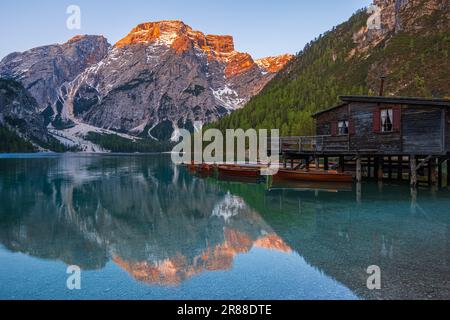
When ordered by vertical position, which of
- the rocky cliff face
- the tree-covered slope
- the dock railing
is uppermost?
the rocky cliff face

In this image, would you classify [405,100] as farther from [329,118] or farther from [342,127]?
[329,118]

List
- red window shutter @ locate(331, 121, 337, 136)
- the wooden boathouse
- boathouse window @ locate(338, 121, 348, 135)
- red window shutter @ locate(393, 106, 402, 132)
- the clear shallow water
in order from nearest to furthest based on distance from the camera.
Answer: the clear shallow water < the wooden boathouse < red window shutter @ locate(393, 106, 402, 132) < boathouse window @ locate(338, 121, 348, 135) < red window shutter @ locate(331, 121, 337, 136)

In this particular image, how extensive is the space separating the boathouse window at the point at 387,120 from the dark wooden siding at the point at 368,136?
465 mm

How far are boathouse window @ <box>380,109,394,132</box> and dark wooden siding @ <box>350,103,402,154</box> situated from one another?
46 centimetres

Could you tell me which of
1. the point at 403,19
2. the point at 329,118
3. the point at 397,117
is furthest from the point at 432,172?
the point at 403,19

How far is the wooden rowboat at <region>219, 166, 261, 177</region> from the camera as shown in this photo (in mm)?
47194

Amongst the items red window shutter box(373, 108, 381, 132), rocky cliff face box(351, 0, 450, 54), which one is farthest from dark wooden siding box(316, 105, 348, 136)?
rocky cliff face box(351, 0, 450, 54)

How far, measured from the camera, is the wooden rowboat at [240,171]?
47.2 m

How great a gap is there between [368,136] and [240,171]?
18.4 m

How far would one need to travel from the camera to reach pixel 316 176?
3566cm

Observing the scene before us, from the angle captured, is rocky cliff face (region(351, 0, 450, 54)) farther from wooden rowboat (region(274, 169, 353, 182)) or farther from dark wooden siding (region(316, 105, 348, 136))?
wooden rowboat (region(274, 169, 353, 182))

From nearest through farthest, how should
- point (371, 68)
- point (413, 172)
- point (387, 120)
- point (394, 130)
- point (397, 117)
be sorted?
1. point (397, 117)
2. point (394, 130)
3. point (387, 120)
4. point (413, 172)
5. point (371, 68)
